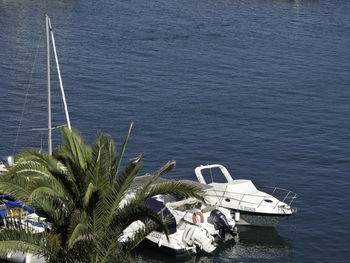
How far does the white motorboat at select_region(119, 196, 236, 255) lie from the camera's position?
39.1 m

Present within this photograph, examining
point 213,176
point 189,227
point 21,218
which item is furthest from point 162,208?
point 213,176

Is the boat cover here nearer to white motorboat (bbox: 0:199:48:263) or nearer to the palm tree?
white motorboat (bbox: 0:199:48:263)

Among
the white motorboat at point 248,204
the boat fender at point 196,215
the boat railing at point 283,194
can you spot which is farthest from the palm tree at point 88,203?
the boat railing at point 283,194

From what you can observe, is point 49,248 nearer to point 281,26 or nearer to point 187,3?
point 281,26

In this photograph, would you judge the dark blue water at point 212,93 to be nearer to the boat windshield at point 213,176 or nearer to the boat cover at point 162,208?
the boat windshield at point 213,176

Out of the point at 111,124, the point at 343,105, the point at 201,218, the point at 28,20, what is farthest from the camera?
the point at 28,20

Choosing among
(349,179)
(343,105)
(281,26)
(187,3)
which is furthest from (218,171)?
(187,3)

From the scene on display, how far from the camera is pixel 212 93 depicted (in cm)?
6944

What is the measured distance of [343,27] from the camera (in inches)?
3949

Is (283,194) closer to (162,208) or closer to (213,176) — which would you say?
(213,176)

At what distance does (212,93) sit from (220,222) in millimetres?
29885

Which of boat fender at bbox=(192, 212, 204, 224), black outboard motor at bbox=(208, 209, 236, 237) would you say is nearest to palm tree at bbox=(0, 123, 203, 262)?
boat fender at bbox=(192, 212, 204, 224)

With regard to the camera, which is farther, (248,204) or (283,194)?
(283,194)

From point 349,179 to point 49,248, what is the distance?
106ft
